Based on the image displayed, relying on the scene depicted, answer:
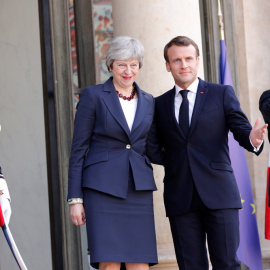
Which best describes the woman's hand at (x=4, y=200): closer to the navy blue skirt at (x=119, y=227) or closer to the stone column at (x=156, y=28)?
the navy blue skirt at (x=119, y=227)

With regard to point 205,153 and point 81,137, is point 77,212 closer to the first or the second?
point 81,137

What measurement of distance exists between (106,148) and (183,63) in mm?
709

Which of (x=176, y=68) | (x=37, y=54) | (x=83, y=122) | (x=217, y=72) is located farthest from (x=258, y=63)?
(x=83, y=122)

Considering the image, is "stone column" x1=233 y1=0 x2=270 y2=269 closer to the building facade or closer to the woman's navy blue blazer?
the building facade

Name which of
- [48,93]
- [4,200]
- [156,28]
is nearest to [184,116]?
[4,200]

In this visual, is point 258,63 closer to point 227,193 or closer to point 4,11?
point 4,11

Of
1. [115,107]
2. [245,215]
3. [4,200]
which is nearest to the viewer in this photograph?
[4,200]

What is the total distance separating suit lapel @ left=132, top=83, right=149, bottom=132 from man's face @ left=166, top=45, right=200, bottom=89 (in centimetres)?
25

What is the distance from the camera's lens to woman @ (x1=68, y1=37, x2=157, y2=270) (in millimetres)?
→ 4047

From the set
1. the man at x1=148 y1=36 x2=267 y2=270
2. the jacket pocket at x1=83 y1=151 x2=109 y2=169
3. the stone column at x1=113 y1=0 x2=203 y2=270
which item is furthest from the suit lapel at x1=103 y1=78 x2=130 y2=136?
the stone column at x1=113 y1=0 x2=203 y2=270

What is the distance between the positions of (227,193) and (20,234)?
2407mm

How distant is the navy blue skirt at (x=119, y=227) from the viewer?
159 inches

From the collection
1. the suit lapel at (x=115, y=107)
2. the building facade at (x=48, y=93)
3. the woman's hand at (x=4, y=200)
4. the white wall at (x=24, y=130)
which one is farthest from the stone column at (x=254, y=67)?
the woman's hand at (x=4, y=200)

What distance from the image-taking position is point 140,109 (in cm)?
423
